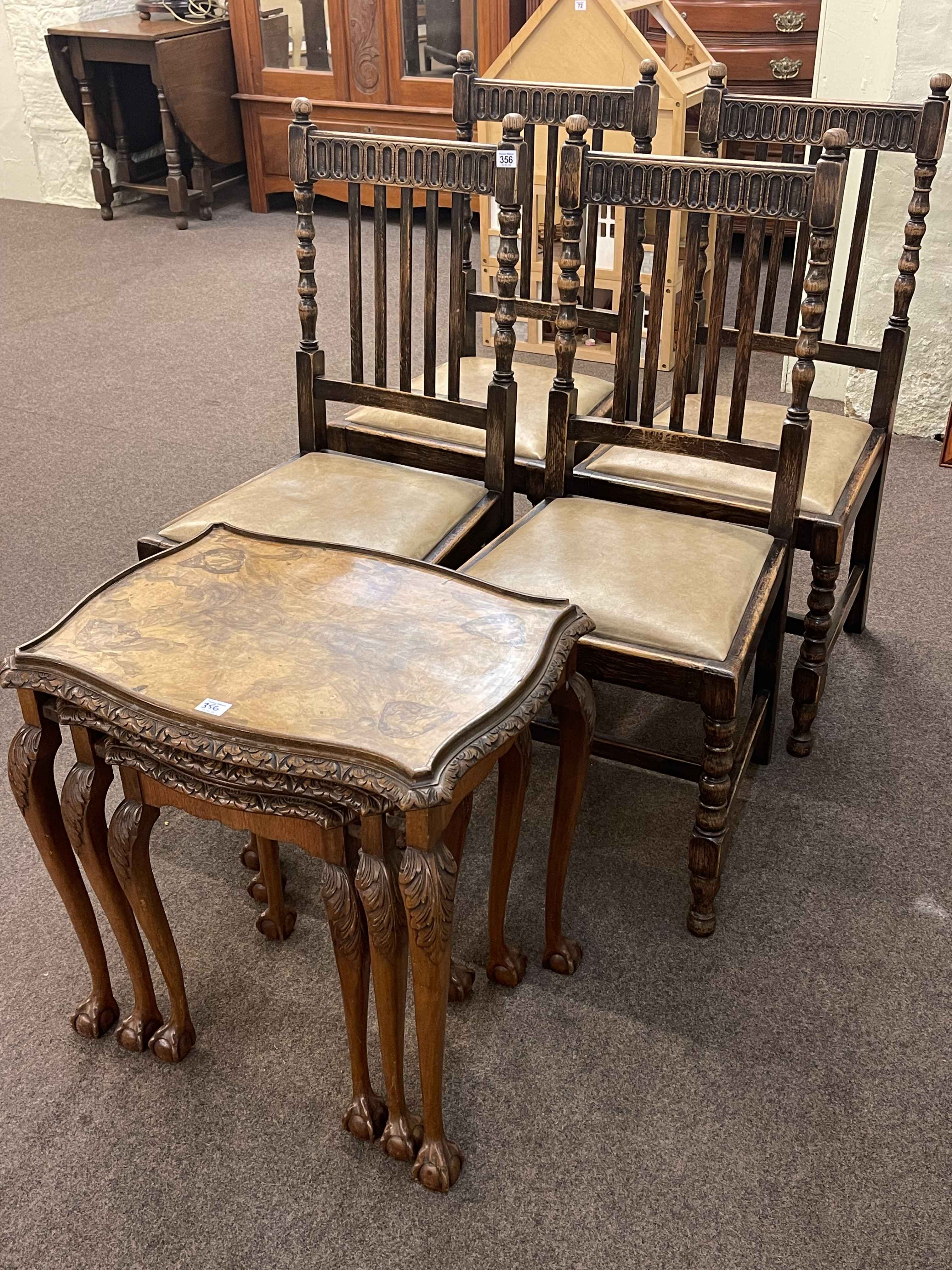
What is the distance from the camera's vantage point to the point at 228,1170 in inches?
59.7

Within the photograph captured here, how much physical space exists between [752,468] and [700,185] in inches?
17.7

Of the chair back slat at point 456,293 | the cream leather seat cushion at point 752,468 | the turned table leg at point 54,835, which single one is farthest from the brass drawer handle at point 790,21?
the turned table leg at point 54,835

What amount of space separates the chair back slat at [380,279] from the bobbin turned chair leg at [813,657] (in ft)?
2.73

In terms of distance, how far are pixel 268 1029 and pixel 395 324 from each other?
9.94 ft

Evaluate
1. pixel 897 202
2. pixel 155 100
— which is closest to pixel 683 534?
pixel 897 202

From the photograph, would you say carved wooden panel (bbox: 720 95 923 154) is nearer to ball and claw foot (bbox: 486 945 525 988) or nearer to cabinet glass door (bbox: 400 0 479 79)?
ball and claw foot (bbox: 486 945 525 988)

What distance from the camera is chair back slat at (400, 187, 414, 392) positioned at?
6.68ft

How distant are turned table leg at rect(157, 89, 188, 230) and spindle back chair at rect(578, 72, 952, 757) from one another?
3520 mm

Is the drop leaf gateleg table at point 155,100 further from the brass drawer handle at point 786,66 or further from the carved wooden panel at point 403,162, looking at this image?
the carved wooden panel at point 403,162

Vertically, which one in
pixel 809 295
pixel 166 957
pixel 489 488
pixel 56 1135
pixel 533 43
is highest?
pixel 533 43

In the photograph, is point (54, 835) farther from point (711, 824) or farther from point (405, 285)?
point (405, 285)

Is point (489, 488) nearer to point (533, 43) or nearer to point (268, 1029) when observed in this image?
point (268, 1029)

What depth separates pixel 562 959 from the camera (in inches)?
70.4

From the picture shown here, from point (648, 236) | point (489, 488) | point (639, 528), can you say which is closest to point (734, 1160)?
point (639, 528)
